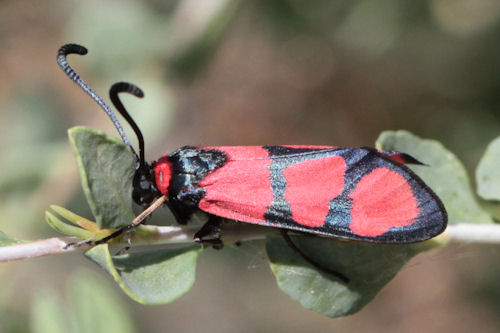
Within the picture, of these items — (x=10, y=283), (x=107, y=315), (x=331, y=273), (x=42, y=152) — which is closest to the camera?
(x=331, y=273)

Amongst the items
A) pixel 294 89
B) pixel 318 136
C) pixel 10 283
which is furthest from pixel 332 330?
pixel 10 283

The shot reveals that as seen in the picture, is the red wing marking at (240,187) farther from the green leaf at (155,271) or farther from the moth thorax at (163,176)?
the green leaf at (155,271)

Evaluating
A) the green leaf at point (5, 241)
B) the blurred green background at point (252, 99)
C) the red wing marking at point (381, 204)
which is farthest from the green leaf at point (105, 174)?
the blurred green background at point (252, 99)

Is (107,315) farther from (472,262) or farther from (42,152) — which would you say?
(472,262)

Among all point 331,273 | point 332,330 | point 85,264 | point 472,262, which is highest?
point 331,273

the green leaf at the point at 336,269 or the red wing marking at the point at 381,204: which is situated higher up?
the red wing marking at the point at 381,204

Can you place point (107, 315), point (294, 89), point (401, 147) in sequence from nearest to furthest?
1. point (401, 147)
2. point (107, 315)
3. point (294, 89)

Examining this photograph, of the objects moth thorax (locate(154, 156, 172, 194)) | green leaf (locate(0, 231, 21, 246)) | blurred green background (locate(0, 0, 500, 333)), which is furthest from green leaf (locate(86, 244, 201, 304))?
blurred green background (locate(0, 0, 500, 333))
